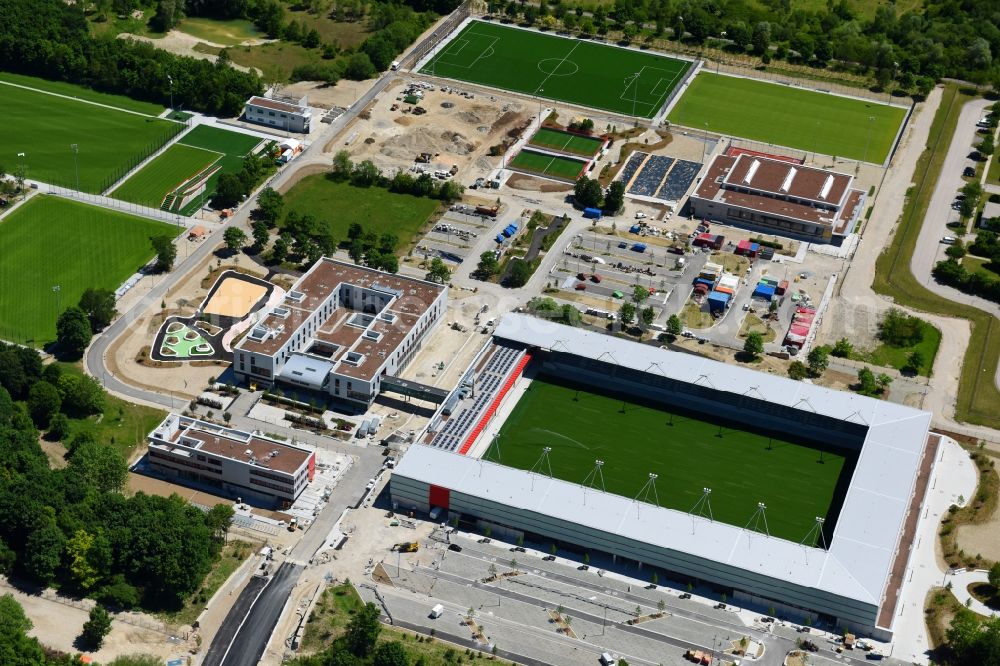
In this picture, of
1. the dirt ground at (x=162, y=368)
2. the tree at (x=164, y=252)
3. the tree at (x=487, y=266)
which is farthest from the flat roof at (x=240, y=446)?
the tree at (x=487, y=266)

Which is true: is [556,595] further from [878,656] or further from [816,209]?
[816,209]

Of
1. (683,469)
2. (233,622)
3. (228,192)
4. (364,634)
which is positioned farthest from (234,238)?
(364,634)

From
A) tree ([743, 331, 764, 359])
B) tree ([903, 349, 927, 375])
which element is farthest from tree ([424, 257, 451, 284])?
tree ([903, 349, 927, 375])

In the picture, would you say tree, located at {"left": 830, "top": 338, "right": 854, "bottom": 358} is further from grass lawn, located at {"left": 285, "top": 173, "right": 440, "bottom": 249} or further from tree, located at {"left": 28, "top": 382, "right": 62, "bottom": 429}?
tree, located at {"left": 28, "top": 382, "right": 62, "bottom": 429}

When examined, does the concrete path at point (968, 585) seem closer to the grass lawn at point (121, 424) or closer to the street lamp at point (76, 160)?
the grass lawn at point (121, 424)

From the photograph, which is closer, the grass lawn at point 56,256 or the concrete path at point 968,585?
the concrete path at point 968,585

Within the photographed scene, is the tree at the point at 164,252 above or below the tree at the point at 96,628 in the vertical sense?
above

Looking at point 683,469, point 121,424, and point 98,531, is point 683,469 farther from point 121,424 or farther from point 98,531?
point 121,424
